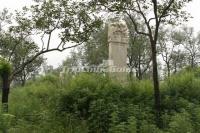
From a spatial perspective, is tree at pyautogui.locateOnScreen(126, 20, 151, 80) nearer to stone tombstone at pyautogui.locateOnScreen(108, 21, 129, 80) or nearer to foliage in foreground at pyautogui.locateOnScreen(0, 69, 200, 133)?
stone tombstone at pyautogui.locateOnScreen(108, 21, 129, 80)

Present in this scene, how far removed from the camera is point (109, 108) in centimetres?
1051

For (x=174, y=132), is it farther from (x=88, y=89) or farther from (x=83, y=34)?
(x=83, y=34)

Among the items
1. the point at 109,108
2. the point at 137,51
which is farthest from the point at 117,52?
the point at 137,51

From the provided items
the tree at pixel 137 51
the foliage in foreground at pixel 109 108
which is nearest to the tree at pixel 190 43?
the tree at pixel 137 51

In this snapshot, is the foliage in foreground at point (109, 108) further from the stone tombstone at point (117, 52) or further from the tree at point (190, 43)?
the tree at point (190, 43)

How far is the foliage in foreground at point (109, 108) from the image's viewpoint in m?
9.48

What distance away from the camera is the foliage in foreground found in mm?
9477

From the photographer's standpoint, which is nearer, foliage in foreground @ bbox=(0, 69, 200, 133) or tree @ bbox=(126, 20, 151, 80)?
foliage in foreground @ bbox=(0, 69, 200, 133)

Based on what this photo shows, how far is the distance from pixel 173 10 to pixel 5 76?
5.77 meters

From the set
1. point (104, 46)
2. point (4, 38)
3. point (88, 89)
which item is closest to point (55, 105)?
point (88, 89)

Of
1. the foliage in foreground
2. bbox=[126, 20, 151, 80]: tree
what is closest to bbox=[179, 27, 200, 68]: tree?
bbox=[126, 20, 151, 80]: tree

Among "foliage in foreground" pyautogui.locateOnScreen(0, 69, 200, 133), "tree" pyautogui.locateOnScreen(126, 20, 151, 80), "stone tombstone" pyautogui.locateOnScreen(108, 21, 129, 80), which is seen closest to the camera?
"foliage in foreground" pyautogui.locateOnScreen(0, 69, 200, 133)

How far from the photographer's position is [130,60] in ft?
112

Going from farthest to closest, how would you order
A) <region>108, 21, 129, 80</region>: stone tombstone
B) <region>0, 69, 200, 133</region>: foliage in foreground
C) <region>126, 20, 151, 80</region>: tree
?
<region>126, 20, 151, 80</region>: tree → <region>108, 21, 129, 80</region>: stone tombstone → <region>0, 69, 200, 133</region>: foliage in foreground
